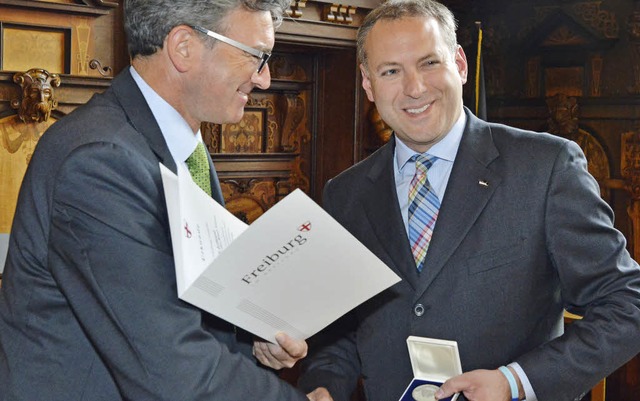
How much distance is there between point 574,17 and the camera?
4.89 meters

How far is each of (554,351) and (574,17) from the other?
3.37m

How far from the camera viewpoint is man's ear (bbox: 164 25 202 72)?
1.84 meters

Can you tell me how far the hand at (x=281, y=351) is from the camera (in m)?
1.76

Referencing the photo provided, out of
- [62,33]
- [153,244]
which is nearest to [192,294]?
[153,244]

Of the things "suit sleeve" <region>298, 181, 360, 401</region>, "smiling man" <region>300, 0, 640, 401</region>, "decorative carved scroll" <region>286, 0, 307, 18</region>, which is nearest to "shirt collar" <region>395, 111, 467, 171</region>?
"smiling man" <region>300, 0, 640, 401</region>

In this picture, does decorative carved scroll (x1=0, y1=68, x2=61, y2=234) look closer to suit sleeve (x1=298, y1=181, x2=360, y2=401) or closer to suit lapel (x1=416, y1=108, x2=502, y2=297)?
suit sleeve (x1=298, y1=181, x2=360, y2=401)

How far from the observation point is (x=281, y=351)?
185 cm

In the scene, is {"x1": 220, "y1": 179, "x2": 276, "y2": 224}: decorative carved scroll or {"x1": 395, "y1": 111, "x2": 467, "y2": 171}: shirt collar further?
{"x1": 220, "y1": 179, "x2": 276, "y2": 224}: decorative carved scroll

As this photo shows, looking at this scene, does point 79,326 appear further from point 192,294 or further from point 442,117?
point 442,117

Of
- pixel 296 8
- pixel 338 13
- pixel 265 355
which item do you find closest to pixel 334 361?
pixel 265 355

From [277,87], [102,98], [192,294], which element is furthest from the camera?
[277,87]

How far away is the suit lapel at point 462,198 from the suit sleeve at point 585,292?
15 centimetres

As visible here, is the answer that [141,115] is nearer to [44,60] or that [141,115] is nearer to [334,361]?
[334,361]

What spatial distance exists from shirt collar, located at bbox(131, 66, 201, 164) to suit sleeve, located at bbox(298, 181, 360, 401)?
0.64 m
